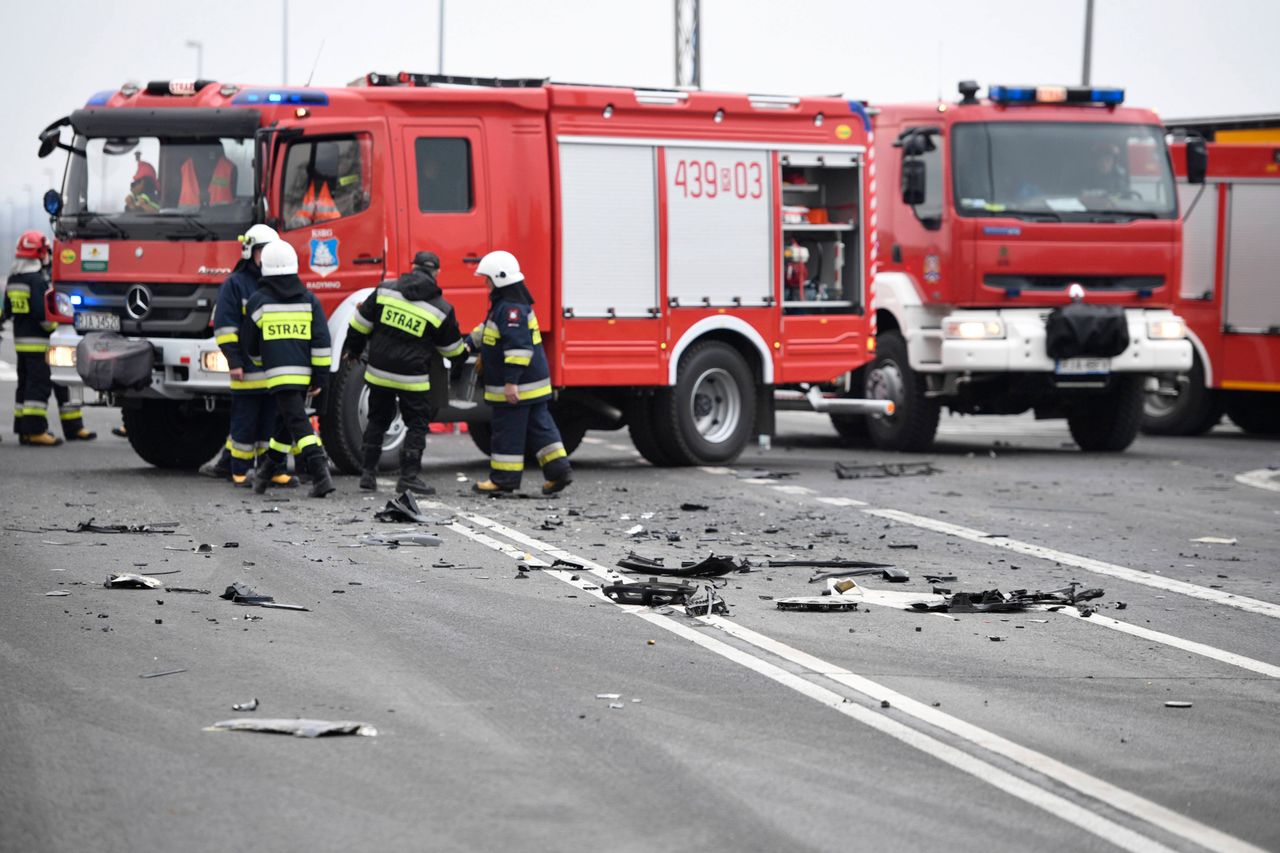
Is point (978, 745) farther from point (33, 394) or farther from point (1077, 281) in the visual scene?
point (33, 394)

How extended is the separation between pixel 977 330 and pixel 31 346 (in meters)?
8.60

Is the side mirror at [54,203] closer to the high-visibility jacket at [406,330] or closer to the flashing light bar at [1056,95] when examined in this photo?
the high-visibility jacket at [406,330]

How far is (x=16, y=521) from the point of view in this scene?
37.2 feet

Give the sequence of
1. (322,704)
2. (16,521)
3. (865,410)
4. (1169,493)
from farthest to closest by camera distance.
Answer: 1. (865,410)
2. (1169,493)
3. (16,521)
4. (322,704)

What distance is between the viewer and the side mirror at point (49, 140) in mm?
14667

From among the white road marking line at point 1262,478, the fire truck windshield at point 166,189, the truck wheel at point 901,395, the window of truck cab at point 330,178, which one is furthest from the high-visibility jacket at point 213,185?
the white road marking line at point 1262,478

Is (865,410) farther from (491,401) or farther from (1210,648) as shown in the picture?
(1210,648)

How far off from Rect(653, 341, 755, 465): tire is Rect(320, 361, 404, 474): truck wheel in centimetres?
257

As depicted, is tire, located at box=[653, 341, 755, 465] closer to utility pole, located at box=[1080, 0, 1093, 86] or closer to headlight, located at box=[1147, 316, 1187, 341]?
headlight, located at box=[1147, 316, 1187, 341]

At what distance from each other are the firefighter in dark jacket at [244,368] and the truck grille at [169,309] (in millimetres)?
555

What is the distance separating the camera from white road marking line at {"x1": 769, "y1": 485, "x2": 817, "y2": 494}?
1434cm

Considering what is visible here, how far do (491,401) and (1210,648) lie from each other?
6.79m

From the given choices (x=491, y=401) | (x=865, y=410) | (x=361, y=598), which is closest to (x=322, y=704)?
(x=361, y=598)

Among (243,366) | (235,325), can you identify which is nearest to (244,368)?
(243,366)
